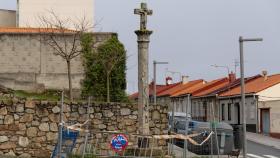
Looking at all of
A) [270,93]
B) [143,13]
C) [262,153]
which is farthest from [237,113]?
[143,13]

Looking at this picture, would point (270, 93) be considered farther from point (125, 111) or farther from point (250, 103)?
point (125, 111)

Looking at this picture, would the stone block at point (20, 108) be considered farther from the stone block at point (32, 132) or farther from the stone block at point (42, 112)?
the stone block at point (32, 132)

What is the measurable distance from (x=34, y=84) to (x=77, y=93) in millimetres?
2722

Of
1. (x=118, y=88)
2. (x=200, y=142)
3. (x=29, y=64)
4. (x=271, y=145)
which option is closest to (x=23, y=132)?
(x=200, y=142)

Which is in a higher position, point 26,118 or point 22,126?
point 26,118

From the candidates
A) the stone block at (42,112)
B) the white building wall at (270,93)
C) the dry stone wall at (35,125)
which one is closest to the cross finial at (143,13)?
the dry stone wall at (35,125)

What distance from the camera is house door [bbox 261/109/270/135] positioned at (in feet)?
144

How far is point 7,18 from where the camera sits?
51.9 m

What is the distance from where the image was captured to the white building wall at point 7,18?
51.5 m

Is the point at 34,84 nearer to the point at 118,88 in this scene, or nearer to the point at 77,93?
the point at 77,93

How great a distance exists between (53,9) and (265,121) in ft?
68.3

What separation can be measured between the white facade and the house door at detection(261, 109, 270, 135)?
55.3ft

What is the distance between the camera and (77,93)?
31469 mm

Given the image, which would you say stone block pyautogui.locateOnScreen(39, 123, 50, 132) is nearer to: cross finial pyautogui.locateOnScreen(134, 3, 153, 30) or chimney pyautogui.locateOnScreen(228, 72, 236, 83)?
cross finial pyautogui.locateOnScreen(134, 3, 153, 30)
